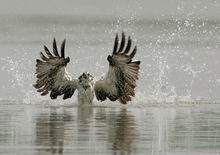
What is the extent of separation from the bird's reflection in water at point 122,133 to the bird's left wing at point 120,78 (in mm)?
2561

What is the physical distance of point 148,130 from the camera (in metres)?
18.0

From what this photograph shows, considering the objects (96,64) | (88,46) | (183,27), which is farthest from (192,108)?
(183,27)

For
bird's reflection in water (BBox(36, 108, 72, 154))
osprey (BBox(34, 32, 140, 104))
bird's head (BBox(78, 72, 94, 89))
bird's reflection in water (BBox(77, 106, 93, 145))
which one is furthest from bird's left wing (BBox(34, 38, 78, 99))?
bird's reflection in water (BBox(36, 108, 72, 154))

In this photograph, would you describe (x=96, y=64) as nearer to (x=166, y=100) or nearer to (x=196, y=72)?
(x=196, y=72)

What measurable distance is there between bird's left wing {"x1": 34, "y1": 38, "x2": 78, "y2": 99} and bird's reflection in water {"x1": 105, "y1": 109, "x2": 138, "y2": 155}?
139 inches

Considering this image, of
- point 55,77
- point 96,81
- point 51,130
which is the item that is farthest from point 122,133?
point 55,77

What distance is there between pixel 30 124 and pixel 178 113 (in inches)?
181

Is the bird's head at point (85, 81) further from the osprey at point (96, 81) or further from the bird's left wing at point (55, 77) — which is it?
the bird's left wing at point (55, 77)

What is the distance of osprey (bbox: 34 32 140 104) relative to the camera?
25.0 metres

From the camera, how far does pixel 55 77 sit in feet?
85.4

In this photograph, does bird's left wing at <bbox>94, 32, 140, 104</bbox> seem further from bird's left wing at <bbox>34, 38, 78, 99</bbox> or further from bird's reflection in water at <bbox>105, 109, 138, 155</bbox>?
bird's reflection in water at <bbox>105, 109, 138, 155</bbox>

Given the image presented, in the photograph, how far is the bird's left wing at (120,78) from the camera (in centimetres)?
2495

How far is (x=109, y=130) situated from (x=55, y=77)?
834 centimetres

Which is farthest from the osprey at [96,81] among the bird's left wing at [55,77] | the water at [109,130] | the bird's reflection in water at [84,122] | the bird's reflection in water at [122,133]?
the bird's reflection in water at [122,133]
